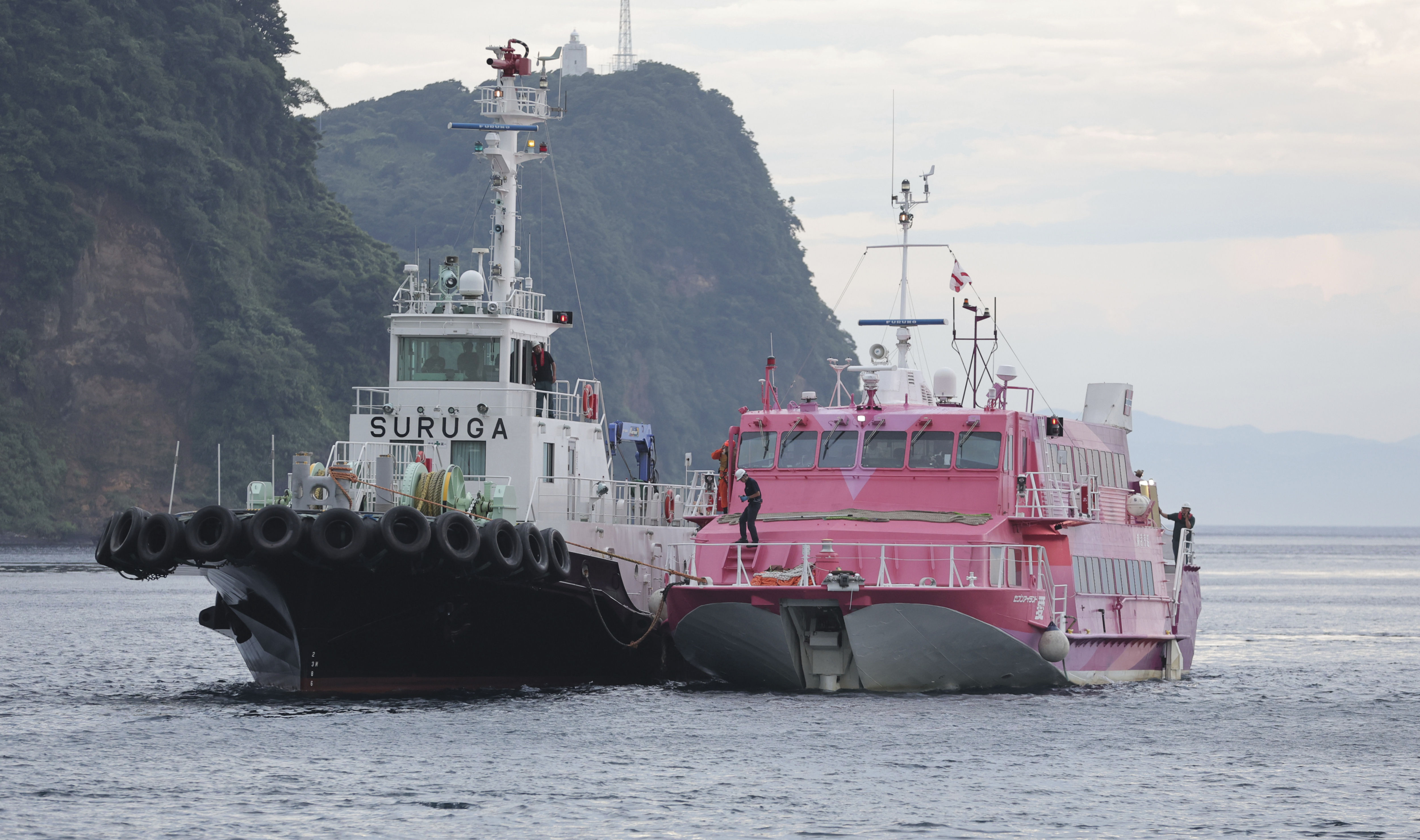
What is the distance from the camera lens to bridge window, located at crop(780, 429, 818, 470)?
28938 millimetres

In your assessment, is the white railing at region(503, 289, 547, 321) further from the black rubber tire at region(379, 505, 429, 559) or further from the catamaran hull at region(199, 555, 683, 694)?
the black rubber tire at region(379, 505, 429, 559)

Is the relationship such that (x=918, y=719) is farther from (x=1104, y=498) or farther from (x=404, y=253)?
(x=404, y=253)

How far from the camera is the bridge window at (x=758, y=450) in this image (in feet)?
Result: 96.0

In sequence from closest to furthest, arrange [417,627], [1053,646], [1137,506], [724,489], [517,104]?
[1053,646], [417,627], [724,489], [1137,506], [517,104]

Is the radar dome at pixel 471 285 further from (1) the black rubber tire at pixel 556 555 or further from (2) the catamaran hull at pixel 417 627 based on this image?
(1) the black rubber tire at pixel 556 555

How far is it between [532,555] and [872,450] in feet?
18.5

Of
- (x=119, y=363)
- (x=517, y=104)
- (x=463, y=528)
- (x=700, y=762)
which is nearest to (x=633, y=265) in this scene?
(x=119, y=363)

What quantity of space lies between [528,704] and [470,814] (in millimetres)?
8300

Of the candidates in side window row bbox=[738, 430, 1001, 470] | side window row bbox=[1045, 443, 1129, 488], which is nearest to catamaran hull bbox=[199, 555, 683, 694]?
side window row bbox=[738, 430, 1001, 470]

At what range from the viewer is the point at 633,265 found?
18438 cm

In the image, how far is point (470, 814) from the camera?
19562 mm

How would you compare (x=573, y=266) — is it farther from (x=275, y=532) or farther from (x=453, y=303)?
(x=275, y=532)

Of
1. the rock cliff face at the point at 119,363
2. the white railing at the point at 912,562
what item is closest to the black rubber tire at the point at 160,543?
the white railing at the point at 912,562

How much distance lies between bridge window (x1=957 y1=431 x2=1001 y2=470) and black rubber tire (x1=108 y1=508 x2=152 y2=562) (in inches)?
476
